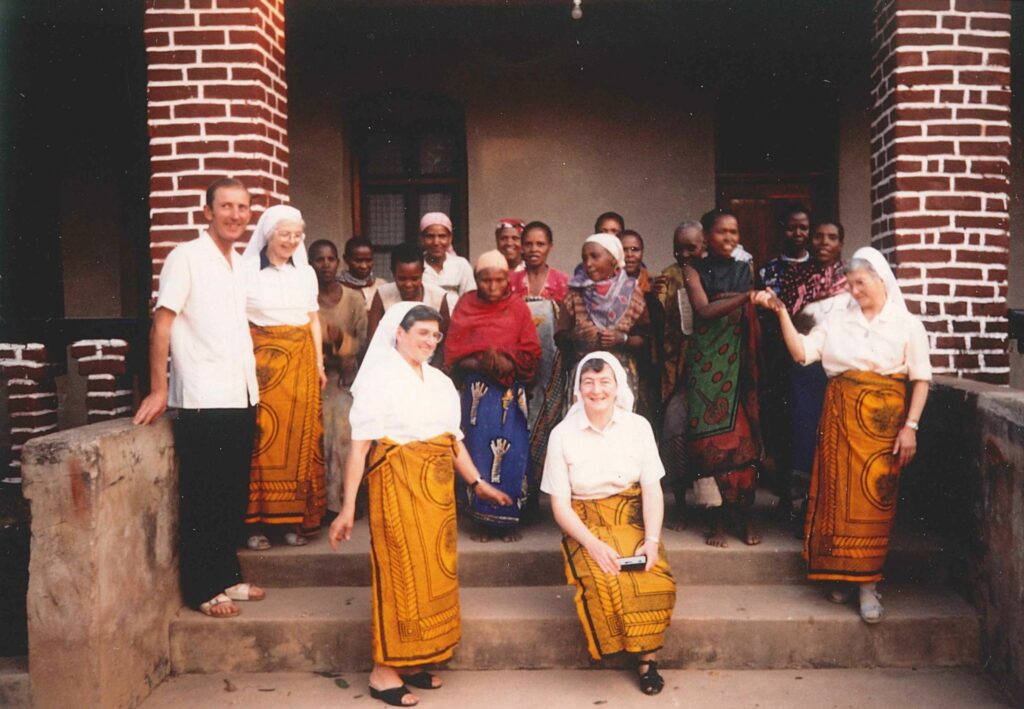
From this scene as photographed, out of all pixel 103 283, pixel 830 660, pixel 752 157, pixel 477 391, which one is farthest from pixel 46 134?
pixel 830 660

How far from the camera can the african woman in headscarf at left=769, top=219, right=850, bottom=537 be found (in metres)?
4.75

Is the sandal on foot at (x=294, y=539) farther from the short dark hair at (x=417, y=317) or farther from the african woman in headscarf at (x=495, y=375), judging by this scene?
the short dark hair at (x=417, y=317)

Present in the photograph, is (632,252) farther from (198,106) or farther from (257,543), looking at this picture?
(257,543)

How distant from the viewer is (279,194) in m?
5.15

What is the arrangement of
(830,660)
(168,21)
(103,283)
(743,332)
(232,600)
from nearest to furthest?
(830,660) < (232,600) < (743,332) < (168,21) < (103,283)

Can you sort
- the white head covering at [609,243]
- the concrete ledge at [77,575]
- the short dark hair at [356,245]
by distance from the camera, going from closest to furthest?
the concrete ledge at [77,575]
the white head covering at [609,243]
the short dark hair at [356,245]

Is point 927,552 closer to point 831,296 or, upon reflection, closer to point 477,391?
point 831,296

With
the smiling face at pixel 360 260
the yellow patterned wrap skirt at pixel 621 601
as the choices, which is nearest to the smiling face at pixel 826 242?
the yellow patterned wrap skirt at pixel 621 601

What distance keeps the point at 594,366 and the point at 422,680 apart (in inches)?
60.3

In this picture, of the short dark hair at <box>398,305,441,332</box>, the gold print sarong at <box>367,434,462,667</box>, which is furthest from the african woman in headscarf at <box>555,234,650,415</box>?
the gold print sarong at <box>367,434,462,667</box>

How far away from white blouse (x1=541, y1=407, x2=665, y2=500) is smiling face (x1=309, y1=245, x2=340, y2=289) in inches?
75.4

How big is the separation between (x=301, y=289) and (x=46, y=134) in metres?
4.85

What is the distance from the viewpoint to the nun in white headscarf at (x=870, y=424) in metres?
3.96

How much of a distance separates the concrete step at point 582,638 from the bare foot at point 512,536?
513 millimetres
